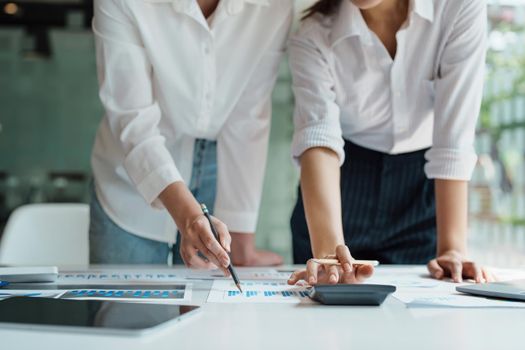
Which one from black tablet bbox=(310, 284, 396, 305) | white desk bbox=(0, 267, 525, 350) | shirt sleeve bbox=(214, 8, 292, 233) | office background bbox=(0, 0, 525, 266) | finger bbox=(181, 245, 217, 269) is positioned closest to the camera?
white desk bbox=(0, 267, 525, 350)

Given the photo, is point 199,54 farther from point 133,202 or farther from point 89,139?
point 89,139

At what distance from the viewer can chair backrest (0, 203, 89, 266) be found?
185 centimetres

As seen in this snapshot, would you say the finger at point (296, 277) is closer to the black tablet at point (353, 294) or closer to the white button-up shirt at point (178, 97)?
the black tablet at point (353, 294)

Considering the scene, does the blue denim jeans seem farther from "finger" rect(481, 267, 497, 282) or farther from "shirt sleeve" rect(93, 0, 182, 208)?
"finger" rect(481, 267, 497, 282)

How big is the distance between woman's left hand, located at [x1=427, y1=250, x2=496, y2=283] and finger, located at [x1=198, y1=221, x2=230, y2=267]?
401mm

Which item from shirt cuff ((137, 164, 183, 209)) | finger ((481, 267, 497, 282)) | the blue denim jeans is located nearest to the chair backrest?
the blue denim jeans

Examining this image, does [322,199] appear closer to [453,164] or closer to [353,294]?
[453,164]

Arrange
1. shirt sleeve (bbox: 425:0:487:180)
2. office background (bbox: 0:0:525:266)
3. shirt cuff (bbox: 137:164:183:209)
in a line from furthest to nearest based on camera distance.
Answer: office background (bbox: 0:0:525:266) → shirt sleeve (bbox: 425:0:487:180) → shirt cuff (bbox: 137:164:183:209)

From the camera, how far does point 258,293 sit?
36.6 inches

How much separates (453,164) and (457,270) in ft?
0.85

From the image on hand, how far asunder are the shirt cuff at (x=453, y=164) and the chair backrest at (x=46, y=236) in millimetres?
1077

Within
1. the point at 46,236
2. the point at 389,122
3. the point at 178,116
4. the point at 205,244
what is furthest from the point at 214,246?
the point at 46,236

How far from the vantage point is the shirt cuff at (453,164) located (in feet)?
4.21

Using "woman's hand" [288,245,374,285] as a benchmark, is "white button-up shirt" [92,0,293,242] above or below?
above
